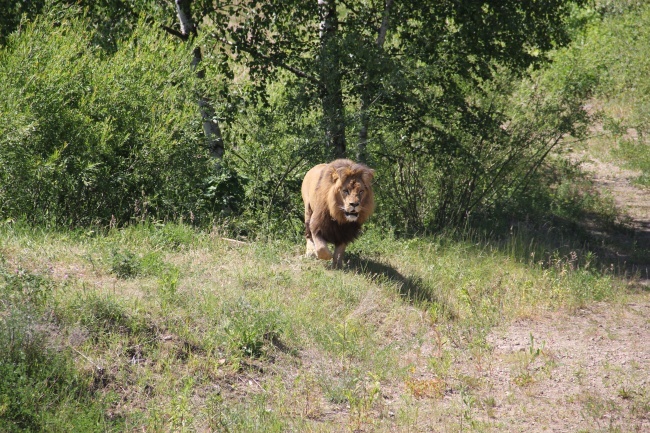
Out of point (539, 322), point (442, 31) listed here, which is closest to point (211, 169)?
point (442, 31)

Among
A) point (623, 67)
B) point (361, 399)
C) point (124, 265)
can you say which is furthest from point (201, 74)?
point (623, 67)

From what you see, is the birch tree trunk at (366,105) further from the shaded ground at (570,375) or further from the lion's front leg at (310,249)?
the shaded ground at (570,375)

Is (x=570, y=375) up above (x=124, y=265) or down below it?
below

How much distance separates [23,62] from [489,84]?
821 cm

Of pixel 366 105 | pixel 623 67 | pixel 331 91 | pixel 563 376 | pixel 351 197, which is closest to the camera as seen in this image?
pixel 563 376

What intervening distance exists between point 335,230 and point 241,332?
9.55 feet

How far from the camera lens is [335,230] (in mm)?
10359

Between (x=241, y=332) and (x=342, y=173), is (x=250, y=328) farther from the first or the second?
(x=342, y=173)

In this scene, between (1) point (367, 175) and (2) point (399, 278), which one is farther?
(2) point (399, 278)

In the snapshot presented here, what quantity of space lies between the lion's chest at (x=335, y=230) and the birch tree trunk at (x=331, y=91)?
103 inches

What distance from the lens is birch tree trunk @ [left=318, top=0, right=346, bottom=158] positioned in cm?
1267

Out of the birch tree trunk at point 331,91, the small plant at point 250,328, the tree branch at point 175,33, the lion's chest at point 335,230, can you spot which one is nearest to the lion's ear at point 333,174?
the lion's chest at point 335,230

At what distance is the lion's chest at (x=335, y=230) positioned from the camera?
10.4 m

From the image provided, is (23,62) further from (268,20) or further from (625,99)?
(625,99)
